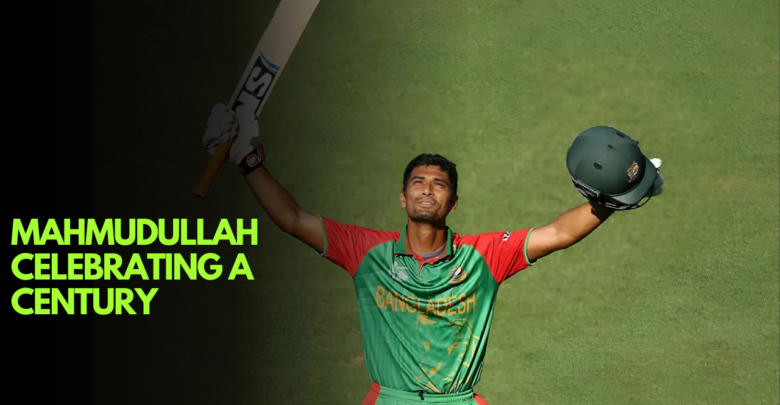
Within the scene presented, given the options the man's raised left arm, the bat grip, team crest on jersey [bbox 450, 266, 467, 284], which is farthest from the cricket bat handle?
the man's raised left arm

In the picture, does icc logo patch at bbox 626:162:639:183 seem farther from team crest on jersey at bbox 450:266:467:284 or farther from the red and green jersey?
team crest on jersey at bbox 450:266:467:284

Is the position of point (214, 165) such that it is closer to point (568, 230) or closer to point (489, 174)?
point (568, 230)

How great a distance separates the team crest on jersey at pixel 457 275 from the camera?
442 centimetres

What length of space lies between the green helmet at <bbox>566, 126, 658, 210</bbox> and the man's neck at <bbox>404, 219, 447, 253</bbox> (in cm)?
70

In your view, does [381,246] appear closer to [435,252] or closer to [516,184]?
[435,252]

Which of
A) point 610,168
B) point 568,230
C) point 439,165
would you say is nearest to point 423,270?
point 439,165

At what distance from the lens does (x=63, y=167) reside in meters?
6.07

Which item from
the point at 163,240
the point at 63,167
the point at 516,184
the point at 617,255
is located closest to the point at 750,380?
the point at 617,255

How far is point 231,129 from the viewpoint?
4172 millimetres

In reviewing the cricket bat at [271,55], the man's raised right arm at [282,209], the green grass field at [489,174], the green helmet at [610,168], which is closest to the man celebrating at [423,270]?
the man's raised right arm at [282,209]

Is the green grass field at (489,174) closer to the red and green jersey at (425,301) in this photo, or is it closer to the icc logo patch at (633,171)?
the red and green jersey at (425,301)

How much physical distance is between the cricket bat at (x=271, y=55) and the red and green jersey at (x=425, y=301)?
65 centimetres

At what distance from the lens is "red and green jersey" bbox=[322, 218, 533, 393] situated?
4359 mm

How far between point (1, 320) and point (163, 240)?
109 centimetres
